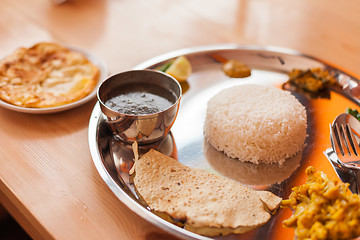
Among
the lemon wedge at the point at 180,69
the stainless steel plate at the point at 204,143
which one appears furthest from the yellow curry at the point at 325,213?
the lemon wedge at the point at 180,69

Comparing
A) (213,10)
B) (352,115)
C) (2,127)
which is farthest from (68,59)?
(352,115)

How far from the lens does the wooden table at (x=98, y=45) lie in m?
1.18

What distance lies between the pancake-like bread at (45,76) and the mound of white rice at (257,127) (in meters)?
0.62

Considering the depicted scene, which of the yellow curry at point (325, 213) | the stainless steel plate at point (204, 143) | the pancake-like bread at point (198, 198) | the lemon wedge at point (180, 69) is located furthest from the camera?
the lemon wedge at point (180, 69)

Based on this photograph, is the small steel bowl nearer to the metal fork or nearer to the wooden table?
the wooden table

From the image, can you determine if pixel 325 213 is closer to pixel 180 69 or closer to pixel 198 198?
pixel 198 198

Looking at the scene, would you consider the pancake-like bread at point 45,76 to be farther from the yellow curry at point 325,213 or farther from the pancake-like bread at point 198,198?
the yellow curry at point 325,213

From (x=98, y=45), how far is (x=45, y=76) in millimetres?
479

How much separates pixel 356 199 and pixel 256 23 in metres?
1.68

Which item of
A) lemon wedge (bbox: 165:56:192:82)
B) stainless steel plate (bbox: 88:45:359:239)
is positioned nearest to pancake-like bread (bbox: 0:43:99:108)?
stainless steel plate (bbox: 88:45:359:239)

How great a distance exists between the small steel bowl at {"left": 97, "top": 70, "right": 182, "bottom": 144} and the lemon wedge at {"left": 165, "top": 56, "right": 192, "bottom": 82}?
0.27 m

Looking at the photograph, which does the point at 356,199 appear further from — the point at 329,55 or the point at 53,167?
the point at 329,55

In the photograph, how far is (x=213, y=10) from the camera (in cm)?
255

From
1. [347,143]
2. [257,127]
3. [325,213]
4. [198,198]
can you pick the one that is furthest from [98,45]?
[325,213]
